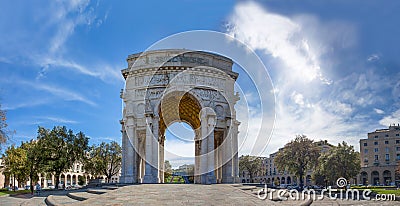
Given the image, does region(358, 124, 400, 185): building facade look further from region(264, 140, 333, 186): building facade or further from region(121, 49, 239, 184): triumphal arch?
region(121, 49, 239, 184): triumphal arch

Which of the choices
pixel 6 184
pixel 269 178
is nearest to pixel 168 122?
pixel 6 184

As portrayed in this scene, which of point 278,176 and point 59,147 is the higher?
point 59,147

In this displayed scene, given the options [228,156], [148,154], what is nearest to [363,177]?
[228,156]

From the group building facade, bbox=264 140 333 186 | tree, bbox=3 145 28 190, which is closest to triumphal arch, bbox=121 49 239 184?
tree, bbox=3 145 28 190

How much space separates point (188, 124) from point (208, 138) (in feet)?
45.0

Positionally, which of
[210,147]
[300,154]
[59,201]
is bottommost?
[59,201]

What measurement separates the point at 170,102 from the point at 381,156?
70820 mm

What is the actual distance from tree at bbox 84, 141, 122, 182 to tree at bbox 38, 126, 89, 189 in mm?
11189

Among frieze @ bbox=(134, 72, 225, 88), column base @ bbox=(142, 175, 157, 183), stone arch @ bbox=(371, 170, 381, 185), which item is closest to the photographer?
column base @ bbox=(142, 175, 157, 183)

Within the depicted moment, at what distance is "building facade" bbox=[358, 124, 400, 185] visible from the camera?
89.4 metres

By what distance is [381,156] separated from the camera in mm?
91500

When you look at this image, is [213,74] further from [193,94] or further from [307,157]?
[307,157]

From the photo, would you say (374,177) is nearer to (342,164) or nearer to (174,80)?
(342,164)

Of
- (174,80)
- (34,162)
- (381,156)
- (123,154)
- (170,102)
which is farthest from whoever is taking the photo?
(381,156)
